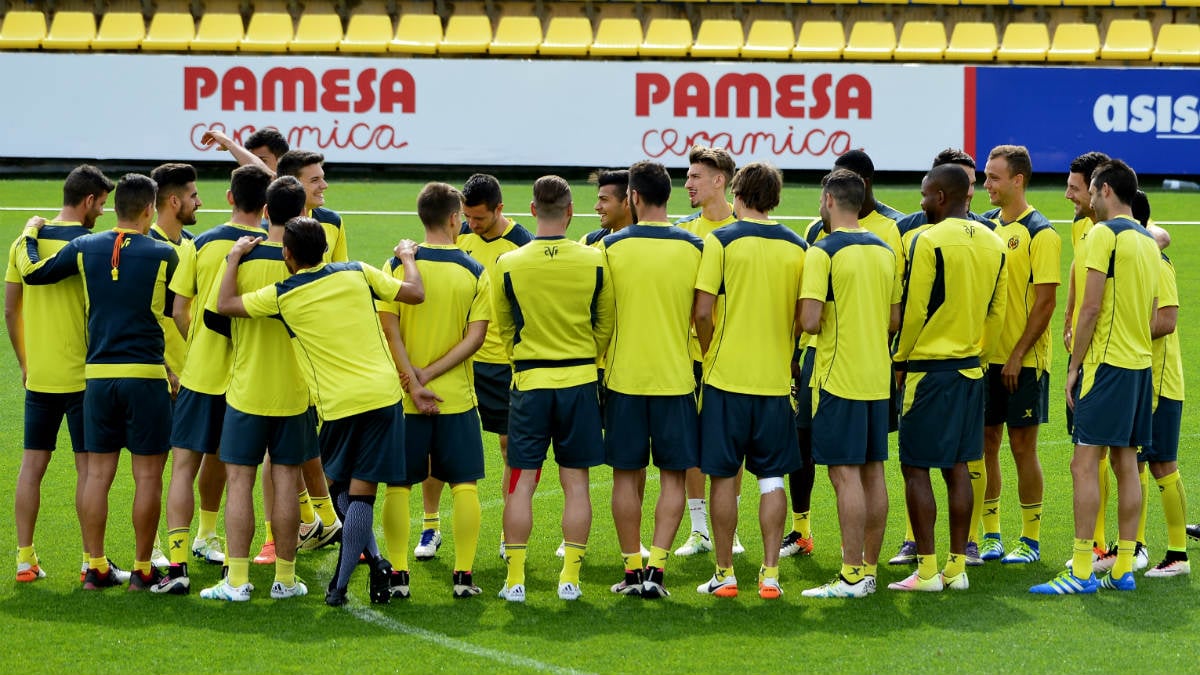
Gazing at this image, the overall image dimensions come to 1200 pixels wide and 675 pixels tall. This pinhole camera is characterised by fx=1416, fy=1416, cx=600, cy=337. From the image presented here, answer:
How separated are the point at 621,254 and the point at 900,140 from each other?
15761 mm

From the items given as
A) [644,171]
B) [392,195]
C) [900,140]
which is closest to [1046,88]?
[900,140]

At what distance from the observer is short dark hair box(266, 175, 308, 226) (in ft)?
21.4

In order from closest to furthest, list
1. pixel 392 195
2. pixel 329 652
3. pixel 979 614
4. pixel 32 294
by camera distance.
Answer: pixel 329 652
pixel 979 614
pixel 32 294
pixel 392 195

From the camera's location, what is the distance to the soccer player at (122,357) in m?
6.79

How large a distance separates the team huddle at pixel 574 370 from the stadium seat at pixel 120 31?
58.9 ft

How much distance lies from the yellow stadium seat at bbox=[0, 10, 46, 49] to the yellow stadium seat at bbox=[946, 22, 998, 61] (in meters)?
15.2

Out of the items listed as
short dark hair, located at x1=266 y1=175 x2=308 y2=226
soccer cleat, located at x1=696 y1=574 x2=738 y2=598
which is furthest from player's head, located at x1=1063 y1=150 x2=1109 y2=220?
short dark hair, located at x1=266 y1=175 x2=308 y2=226

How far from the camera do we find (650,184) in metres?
6.71

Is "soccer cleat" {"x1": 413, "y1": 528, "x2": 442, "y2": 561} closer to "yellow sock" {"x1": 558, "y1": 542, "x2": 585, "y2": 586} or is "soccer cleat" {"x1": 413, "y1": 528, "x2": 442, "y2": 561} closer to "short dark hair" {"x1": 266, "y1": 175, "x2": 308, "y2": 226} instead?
"yellow sock" {"x1": 558, "y1": 542, "x2": 585, "y2": 586}

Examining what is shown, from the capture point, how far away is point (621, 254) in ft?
22.0

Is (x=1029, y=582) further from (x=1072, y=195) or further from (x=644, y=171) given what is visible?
(x=644, y=171)

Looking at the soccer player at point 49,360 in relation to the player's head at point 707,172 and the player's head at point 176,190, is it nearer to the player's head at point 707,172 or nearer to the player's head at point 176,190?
the player's head at point 176,190

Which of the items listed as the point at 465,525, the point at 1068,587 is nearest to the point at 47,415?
the point at 465,525

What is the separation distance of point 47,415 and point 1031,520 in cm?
510
